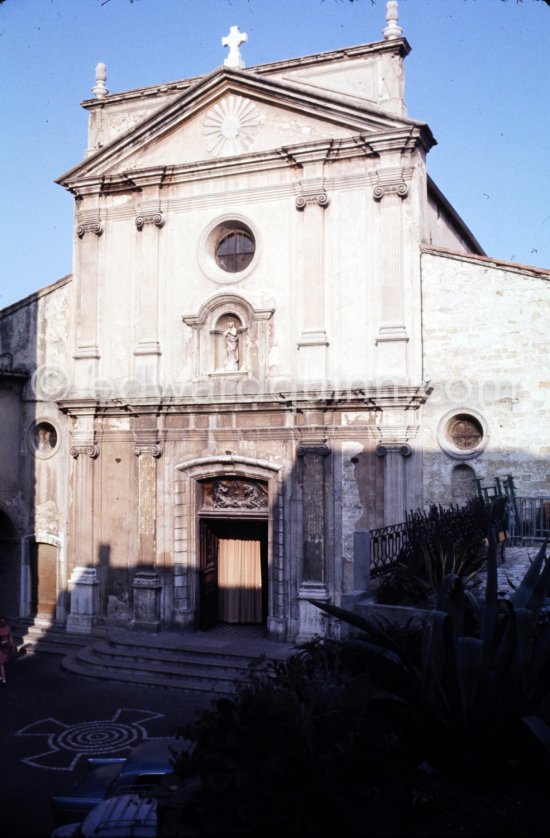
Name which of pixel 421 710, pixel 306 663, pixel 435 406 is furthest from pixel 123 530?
pixel 421 710

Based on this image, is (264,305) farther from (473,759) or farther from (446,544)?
(473,759)

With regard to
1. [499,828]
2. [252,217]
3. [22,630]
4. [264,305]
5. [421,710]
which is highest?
[252,217]

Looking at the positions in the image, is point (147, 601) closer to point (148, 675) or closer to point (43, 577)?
point (148, 675)

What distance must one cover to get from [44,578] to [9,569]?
89 centimetres

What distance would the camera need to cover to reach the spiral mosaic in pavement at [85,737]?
10.6 meters

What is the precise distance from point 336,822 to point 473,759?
1.08 meters

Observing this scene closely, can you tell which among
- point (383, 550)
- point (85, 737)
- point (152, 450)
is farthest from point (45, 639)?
point (383, 550)

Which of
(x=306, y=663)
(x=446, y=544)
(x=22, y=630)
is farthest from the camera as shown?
(x=22, y=630)

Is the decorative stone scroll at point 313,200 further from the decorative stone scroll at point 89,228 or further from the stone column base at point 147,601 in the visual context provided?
the stone column base at point 147,601

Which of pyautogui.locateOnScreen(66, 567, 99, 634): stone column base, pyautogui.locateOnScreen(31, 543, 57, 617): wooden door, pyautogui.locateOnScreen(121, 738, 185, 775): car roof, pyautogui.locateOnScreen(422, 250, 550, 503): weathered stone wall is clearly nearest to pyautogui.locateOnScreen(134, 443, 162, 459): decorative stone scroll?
pyautogui.locateOnScreen(66, 567, 99, 634): stone column base

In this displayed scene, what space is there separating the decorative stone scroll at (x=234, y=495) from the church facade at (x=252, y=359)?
45mm

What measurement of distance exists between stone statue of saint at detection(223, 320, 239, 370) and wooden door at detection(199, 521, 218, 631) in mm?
3517

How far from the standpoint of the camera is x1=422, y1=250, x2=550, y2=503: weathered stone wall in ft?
45.6

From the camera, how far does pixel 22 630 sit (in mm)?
17359
